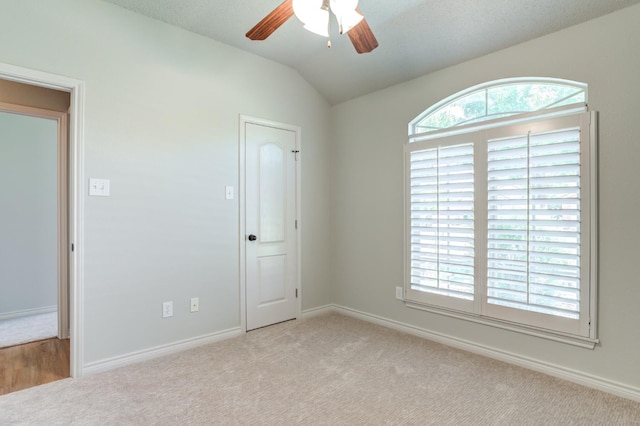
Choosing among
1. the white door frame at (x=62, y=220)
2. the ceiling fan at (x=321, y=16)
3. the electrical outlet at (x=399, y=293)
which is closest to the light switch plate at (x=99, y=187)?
the white door frame at (x=62, y=220)

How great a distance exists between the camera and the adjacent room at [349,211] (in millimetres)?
2150

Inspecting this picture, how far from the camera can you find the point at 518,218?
2.54 meters

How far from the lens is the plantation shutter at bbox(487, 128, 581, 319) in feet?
7.59

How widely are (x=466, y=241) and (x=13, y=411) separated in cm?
325

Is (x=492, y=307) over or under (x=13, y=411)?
over

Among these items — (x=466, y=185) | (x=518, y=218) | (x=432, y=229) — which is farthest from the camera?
(x=432, y=229)

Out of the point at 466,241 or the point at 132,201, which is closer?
the point at 132,201

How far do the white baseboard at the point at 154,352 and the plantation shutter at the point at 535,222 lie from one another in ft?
7.64

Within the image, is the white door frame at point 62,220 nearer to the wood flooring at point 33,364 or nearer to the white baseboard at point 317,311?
the wood flooring at point 33,364

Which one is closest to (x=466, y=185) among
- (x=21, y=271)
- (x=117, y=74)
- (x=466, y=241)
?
(x=466, y=241)

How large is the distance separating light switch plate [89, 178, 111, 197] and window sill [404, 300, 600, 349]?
277 cm

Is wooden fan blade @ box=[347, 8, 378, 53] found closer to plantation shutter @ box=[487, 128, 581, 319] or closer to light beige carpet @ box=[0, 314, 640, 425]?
plantation shutter @ box=[487, 128, 581, 319]

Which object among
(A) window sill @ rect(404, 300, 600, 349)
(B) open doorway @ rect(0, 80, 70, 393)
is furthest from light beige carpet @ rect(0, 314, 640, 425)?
(B) open doorway @ rect(0, 80, 70, 393)

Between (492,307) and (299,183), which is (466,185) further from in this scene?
(299,183)
